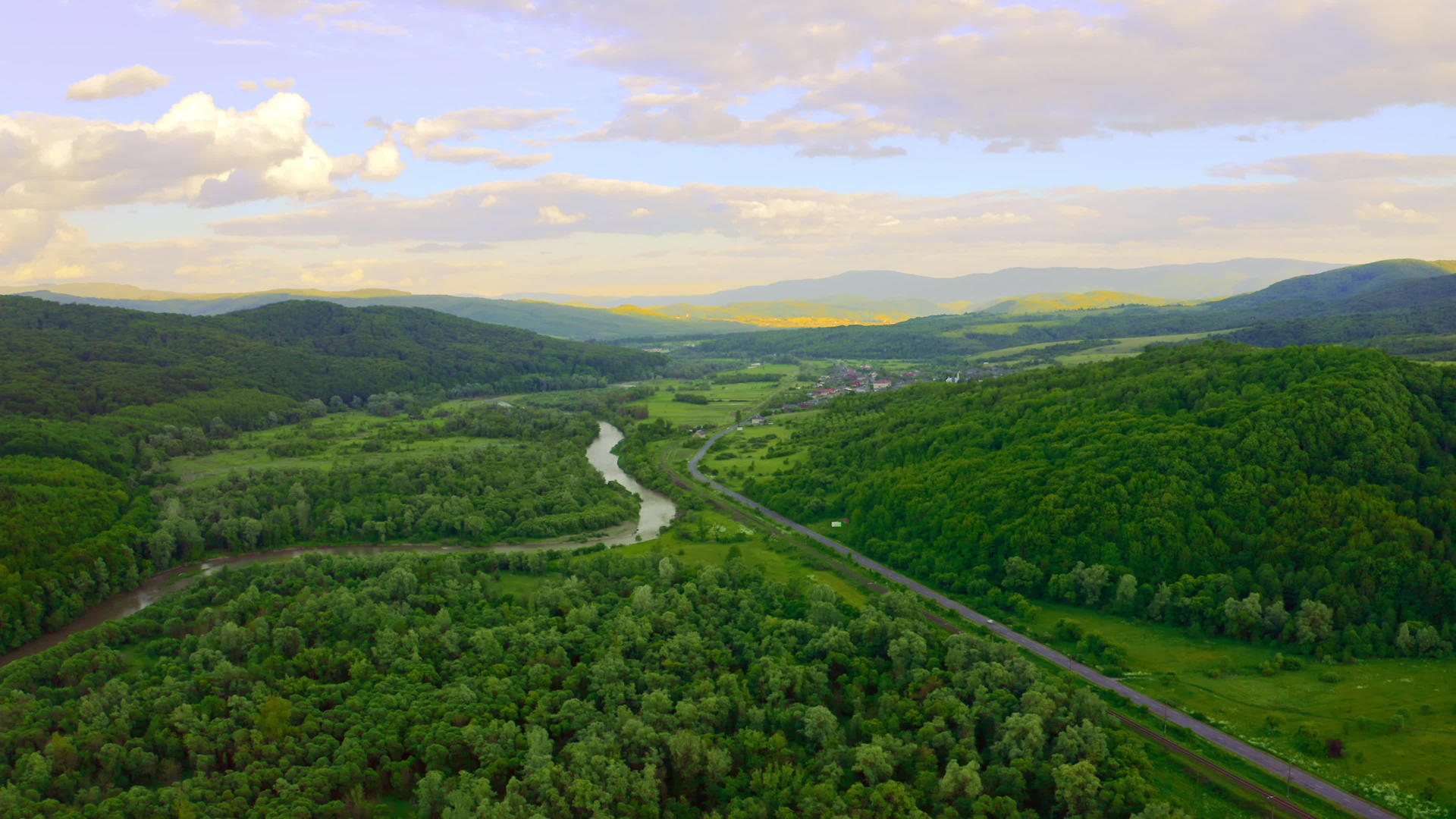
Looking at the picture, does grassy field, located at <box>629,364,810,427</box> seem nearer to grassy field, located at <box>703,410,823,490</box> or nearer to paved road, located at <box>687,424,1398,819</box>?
grassy field, located at <box>703,410,823,490</box>

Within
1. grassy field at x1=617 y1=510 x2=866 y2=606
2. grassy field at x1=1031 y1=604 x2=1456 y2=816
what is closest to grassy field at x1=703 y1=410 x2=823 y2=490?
grassy field at x1=617 y1=510 x2=866 y2=606

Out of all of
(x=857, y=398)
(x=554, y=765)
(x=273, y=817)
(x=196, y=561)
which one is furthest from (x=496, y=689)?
(x=857, y=398)

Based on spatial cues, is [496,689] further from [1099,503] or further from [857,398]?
[857,398]

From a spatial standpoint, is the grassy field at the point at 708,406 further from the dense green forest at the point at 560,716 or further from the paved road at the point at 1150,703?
the dense green forest at the point at 560,716

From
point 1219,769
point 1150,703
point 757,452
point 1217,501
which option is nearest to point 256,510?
point 757,452

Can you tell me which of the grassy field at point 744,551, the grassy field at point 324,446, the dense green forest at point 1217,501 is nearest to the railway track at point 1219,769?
the dense green forest at point 1217,501
